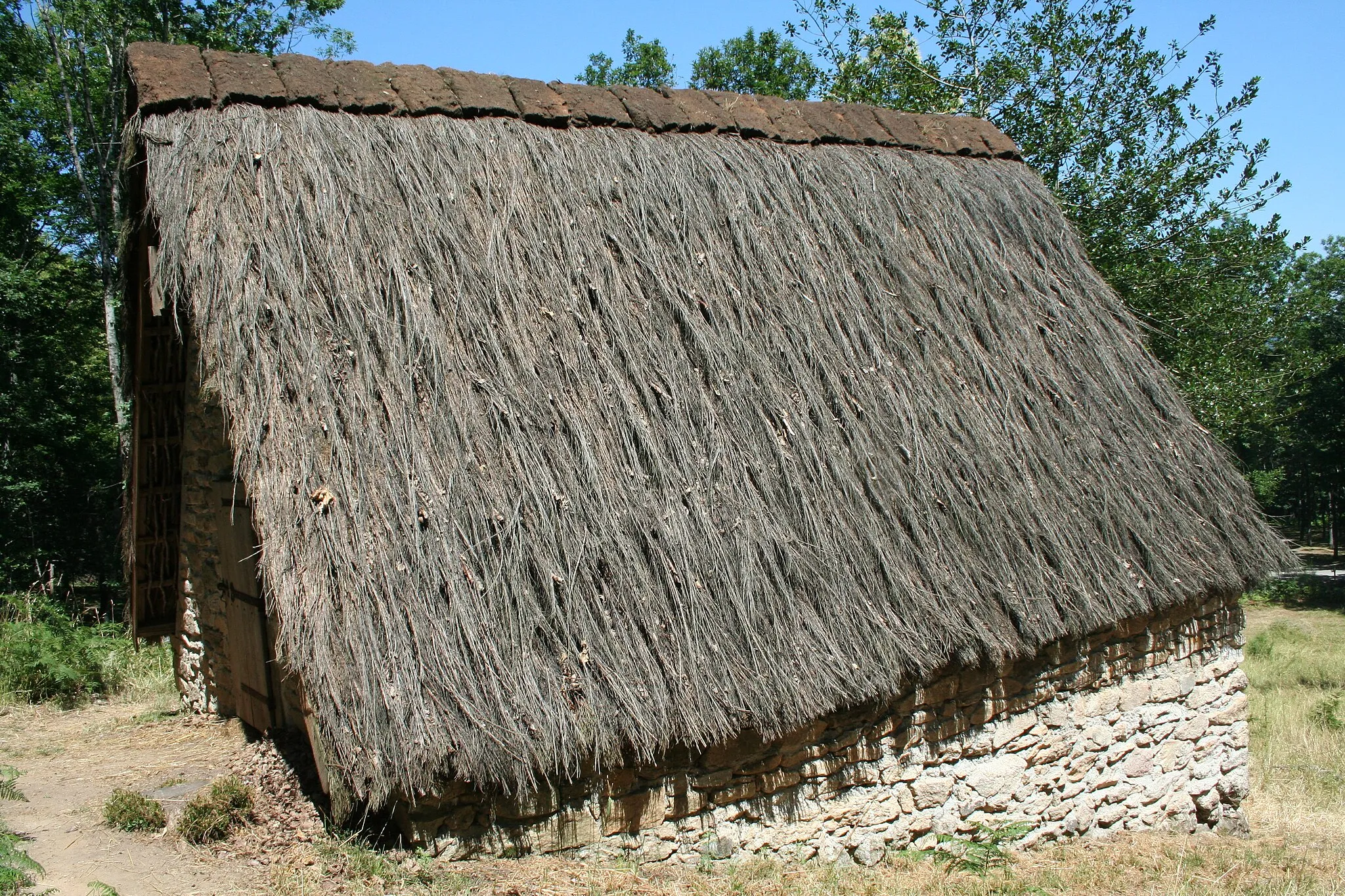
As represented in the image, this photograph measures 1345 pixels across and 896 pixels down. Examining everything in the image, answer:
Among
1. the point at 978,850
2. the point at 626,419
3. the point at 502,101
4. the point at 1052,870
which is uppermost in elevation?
the point at 502,101

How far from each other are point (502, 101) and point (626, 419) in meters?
2.39

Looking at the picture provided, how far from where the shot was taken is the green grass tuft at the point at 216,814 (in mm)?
4082

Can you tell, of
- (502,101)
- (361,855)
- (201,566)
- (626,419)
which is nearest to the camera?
(361,855)

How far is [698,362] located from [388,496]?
6.03 feet

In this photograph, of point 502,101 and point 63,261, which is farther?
point 63,261

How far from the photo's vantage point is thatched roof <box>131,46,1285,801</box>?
3613 mm

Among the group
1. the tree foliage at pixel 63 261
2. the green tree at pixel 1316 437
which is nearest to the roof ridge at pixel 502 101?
the tree foliage at pixel 63 261

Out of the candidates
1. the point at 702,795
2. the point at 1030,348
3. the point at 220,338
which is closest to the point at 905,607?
the point at 702,795

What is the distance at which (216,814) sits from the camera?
13.6 feet

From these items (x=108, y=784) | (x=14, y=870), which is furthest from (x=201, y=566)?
(x=14, y=870)

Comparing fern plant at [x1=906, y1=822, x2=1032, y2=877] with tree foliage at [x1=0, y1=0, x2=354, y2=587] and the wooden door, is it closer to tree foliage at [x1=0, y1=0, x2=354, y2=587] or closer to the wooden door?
the wooden door

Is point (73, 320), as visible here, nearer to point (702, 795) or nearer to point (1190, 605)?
point (702, 795)

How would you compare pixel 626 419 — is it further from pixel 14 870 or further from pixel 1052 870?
pixel 1052 870

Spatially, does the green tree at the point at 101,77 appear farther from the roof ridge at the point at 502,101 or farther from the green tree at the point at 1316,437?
the green tree at the point at 1316,437
